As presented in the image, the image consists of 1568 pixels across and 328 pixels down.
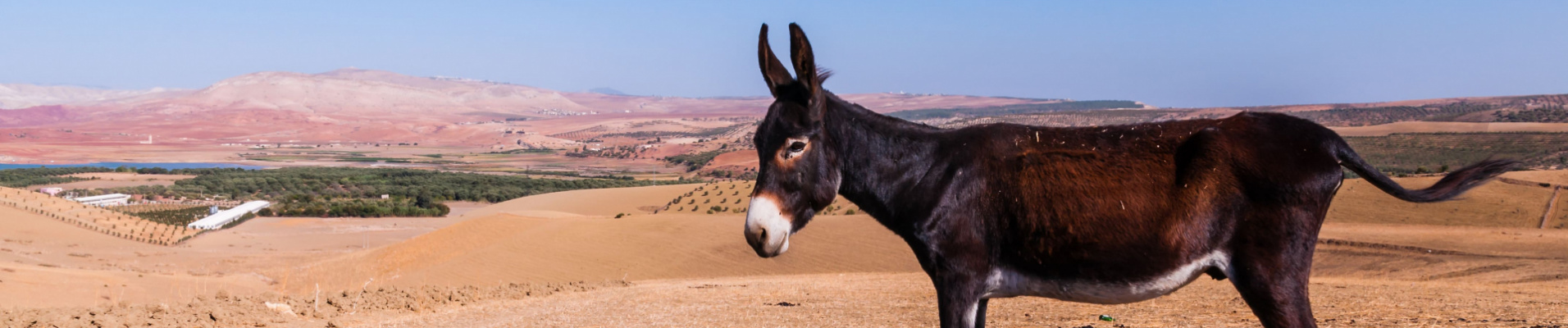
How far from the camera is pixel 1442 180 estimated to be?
3938 mm

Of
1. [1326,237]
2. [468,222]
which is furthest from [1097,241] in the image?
[468,222]

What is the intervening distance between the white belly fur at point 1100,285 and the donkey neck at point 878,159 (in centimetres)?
52

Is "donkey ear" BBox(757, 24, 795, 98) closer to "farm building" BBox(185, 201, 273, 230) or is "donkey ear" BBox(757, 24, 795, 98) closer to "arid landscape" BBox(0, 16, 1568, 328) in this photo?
"arid landscape" BBox(0, 16, 1568, 328)

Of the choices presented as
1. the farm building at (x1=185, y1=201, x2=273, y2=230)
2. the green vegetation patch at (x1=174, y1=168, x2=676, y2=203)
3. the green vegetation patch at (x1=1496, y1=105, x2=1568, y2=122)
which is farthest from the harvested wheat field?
the green vegetation patch at (x1=1496, y1=105, x2=1568, y2=122)

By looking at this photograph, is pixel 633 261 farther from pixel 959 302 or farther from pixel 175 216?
pixel 175 216

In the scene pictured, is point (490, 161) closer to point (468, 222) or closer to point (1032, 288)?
point (468, 222)

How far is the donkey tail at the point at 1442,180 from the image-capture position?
12.0 ft

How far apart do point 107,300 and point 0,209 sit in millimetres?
29793

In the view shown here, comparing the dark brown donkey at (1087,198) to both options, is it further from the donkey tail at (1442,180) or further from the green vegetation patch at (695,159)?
the green vegetation patch at (695,159)

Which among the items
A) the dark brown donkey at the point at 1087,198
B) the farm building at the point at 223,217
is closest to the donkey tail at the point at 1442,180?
the dark brown donkey at the point at 1087,198

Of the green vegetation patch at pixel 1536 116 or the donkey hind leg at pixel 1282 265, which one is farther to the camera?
the green vegetation patch at pixel 1536 116

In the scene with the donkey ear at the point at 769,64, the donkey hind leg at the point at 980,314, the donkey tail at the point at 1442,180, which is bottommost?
the donkey hind leg at the point at 980,314

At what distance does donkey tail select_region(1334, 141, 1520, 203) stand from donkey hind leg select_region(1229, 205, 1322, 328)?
0.33m

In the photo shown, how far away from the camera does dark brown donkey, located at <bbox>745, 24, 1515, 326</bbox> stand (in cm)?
352
